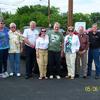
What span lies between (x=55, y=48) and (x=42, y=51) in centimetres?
43

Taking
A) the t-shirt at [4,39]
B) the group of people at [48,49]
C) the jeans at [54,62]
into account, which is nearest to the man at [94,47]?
the group of people at [48,49]

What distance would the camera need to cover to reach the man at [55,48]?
13.1 metres

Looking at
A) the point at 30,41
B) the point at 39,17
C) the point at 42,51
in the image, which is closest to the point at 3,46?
the point at 30,41

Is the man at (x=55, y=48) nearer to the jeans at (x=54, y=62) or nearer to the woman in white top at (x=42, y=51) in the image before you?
the jeans at (x=54, y=62)

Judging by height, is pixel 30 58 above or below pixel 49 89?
above

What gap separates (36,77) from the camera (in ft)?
44.1

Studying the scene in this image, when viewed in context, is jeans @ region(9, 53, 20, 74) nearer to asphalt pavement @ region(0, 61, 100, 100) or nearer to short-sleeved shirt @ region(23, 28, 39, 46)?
asphalt pavement @ region(0, 61, 100, 100)

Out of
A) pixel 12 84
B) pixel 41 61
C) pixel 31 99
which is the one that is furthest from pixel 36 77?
pixel 31 99

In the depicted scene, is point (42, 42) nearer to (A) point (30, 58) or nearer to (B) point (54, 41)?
(B) point (54, 41)

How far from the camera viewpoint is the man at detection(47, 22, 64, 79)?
13086 mm

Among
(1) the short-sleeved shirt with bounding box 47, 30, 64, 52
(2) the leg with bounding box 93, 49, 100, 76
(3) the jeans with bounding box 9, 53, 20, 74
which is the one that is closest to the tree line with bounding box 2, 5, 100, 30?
(2) the leg with bounding box 93, 49, 100, 76

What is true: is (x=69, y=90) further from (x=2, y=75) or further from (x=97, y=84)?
(x=2, y=75)

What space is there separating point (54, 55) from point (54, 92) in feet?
8.17

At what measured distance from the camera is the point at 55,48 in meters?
13.1
